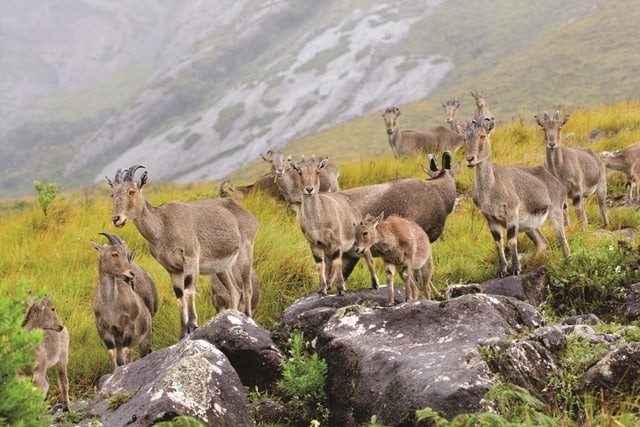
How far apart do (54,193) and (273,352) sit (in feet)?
28.4

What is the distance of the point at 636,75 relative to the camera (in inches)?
3142

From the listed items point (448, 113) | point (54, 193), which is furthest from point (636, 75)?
point (54, 193)

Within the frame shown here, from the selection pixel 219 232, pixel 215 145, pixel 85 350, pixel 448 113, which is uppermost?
pixel 219 232

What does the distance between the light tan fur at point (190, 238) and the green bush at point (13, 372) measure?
3.68 m

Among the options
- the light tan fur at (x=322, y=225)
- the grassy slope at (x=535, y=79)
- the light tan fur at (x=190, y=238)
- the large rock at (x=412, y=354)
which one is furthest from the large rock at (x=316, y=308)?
the grassy slope at (x=535, y=79)

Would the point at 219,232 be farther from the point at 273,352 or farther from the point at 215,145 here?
the point at 215,145

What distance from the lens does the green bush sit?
4582mm

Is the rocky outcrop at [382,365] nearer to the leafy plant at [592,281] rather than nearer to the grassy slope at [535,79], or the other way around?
the leafy plant at [592,281]

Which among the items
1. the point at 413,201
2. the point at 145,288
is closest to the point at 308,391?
the point at 145,288

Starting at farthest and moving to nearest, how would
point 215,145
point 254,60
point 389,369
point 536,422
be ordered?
point 254,60
point 215,145
point 389,369
point 536,422

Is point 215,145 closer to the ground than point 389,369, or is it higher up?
closer to the ground

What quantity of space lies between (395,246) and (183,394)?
414 cm

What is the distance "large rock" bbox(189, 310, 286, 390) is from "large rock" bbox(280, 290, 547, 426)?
53 centimetres

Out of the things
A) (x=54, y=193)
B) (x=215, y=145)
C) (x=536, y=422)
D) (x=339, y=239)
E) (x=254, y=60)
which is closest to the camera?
(x=536, y=422)
